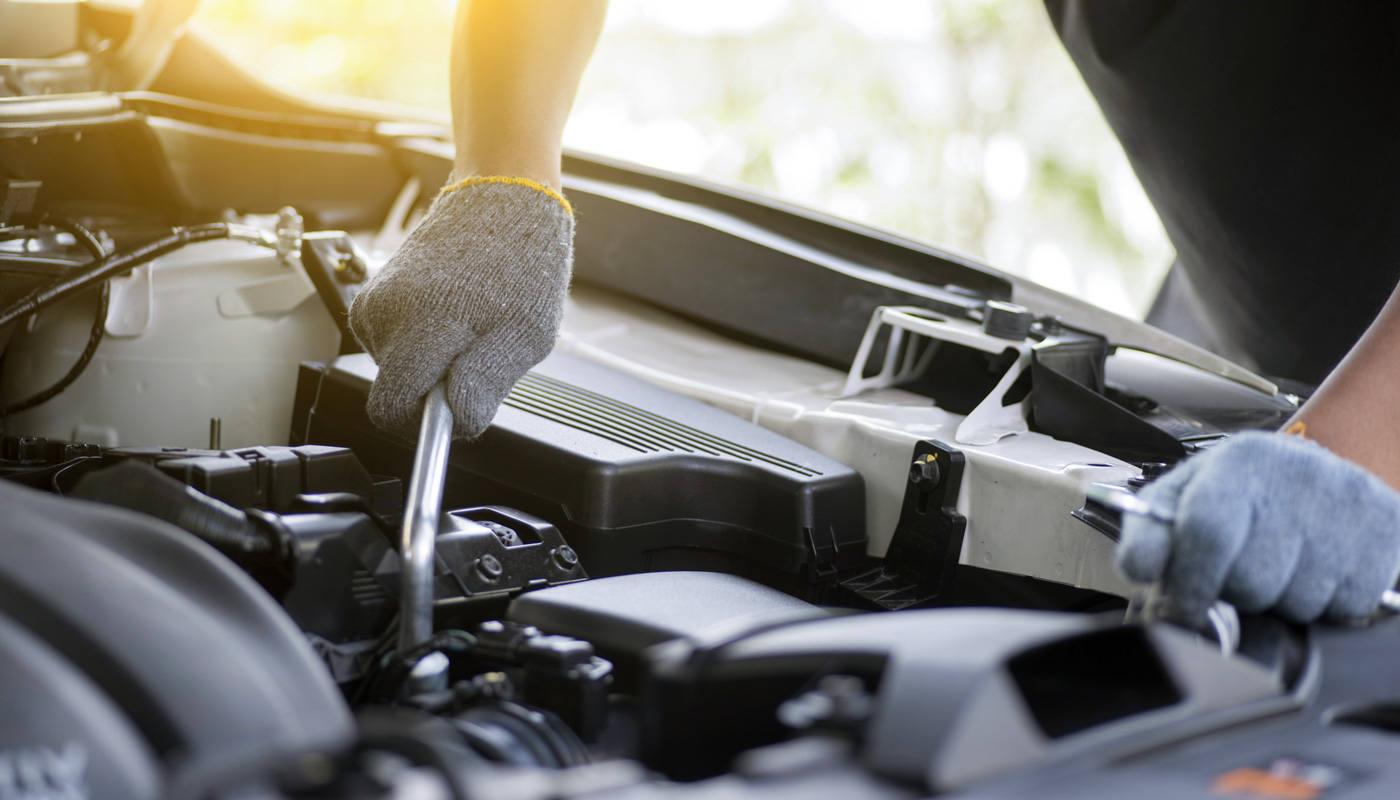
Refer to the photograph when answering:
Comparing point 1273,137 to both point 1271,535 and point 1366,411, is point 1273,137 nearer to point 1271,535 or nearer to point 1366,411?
point 1366,411

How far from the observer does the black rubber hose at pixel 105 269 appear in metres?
1.03

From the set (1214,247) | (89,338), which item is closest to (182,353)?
(89,338)

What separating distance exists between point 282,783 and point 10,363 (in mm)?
927

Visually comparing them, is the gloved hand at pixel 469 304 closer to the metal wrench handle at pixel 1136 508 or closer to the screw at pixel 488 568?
the screw at pixel 488 568

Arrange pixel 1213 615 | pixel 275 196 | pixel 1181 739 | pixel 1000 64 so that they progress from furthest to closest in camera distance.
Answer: pixel 1000 64 → pixel 275 196 → pixel 1213 615 → pixel 1181 739

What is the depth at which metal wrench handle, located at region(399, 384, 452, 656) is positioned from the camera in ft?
2.46

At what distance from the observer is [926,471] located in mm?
973

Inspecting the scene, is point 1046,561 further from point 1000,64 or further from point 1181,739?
point 1000,64

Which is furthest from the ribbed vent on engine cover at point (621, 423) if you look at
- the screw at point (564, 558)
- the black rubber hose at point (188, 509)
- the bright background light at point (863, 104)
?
the bright background light at point (863, 104)

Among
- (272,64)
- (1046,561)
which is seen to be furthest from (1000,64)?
(1046,561)

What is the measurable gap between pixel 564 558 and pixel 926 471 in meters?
0.30

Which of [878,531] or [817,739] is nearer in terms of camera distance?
[817,739]

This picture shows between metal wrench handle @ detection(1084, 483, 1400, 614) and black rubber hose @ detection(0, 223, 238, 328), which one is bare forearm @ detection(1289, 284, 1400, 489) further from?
black rubber hose @ detection(0, 223, 238, 328)

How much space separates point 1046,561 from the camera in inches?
36.2
